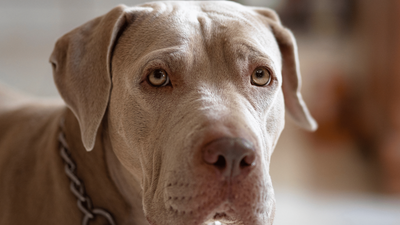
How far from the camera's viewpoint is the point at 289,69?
2.00m

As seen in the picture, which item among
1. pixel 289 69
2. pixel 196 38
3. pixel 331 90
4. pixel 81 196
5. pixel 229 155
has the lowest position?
pixel 331 90

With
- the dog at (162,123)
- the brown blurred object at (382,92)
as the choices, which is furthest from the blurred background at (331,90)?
the dog at (162,123)

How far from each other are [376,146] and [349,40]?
5.99 ft

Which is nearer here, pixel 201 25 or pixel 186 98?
pixel 186 98

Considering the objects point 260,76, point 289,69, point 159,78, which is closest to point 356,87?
point 289,69

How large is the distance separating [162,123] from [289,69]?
2.59ft

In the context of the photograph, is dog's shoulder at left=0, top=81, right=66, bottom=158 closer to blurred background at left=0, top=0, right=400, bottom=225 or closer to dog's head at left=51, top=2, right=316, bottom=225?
dog's head at left=51, top=2, right=316, bottom=225

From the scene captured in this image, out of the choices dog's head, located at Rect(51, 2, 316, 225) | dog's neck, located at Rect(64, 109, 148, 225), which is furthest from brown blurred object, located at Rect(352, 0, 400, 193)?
dog's neck, located at Rect(64, 109, 148, 225)

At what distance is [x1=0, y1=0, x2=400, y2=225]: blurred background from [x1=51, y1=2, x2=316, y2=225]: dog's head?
1.57m

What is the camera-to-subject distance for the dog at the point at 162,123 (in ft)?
4.30

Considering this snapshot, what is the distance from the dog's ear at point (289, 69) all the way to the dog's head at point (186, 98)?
2 cm

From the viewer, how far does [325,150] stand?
503 centimetres

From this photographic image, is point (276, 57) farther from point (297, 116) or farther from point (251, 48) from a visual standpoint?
point (297, 116)

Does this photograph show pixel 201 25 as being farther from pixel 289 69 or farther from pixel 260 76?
pixel 289 69
